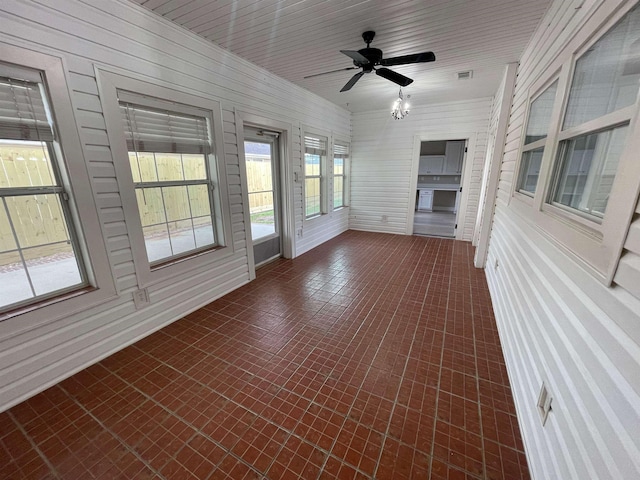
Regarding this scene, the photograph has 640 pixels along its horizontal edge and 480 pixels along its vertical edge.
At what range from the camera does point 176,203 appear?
2.52 meters

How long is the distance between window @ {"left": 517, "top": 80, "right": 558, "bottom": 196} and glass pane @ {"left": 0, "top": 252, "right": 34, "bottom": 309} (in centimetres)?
371

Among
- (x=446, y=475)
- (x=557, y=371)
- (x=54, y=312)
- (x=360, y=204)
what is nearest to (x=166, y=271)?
(x=54, y=312)

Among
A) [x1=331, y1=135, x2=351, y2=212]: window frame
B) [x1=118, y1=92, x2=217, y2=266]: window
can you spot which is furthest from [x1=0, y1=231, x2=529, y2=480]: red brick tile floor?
[x1=331, y1=135, x2=351, y2=212]: window frame

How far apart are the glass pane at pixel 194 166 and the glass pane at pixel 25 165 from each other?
997mm

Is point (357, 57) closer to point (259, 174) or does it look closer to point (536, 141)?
point (536, 141)

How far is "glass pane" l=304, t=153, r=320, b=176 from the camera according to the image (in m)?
4.52

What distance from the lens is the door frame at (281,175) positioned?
3.02 m

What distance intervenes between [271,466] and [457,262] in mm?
3882

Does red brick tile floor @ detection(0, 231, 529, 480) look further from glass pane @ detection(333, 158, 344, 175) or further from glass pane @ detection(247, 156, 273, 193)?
glass pane @ detection(333, 158, 344, 175)

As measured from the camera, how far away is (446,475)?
1264 millimetres

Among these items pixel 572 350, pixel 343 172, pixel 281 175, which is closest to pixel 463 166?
pixel 343 172

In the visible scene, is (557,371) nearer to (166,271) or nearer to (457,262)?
(166,271)

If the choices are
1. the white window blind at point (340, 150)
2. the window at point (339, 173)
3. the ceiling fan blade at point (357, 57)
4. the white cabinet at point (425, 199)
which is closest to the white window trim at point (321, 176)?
the white window blind at point (340, 150)

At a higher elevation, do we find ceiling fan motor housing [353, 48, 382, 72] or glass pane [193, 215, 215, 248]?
ceiling fan motor housing [353, 48, 382, 72]
